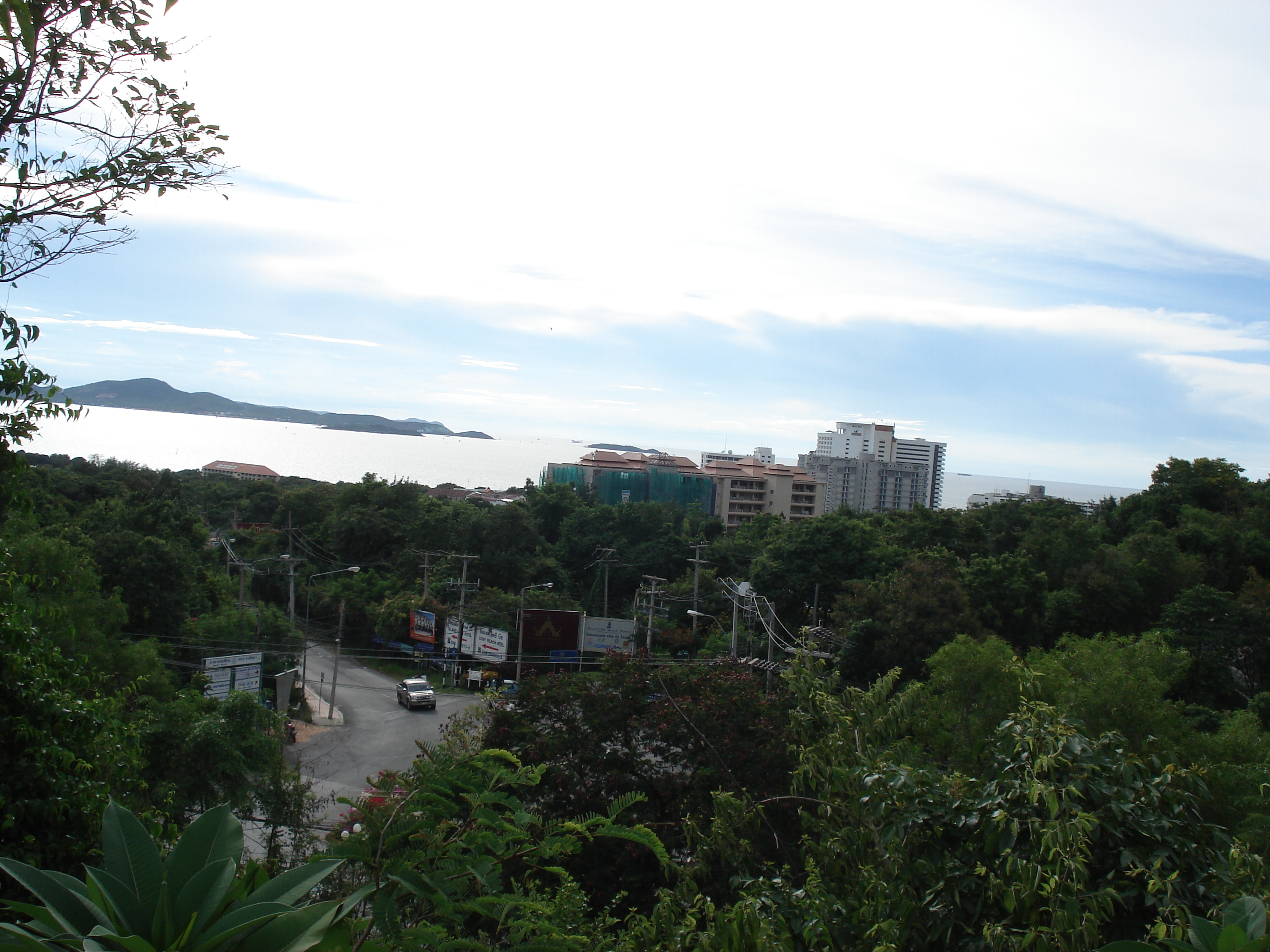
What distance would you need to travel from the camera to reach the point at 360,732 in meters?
21.5

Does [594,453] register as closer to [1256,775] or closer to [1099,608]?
[1099,608]

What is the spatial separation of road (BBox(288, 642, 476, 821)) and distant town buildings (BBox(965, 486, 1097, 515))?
89.0ft

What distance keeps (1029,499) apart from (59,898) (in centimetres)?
4603

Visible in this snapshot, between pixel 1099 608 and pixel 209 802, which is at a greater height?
pixel 1099 608

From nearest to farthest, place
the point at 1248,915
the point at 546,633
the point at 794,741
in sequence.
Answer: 1. the point at 1248,915
2. the point at 794,741
3. the point at 546,633

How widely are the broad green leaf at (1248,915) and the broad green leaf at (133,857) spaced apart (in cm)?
294

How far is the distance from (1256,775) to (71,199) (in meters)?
13.2

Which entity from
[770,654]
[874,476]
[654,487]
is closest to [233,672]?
[770,654]

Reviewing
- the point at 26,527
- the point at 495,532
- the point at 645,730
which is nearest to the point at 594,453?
the point at 495,532

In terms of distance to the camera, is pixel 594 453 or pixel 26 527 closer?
pixel 26 527

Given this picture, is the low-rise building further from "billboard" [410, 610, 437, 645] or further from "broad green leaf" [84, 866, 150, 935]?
"broad green leaf" [84, 866, 150, 935]

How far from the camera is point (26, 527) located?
573 inches

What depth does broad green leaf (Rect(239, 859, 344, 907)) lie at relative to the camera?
2227mm

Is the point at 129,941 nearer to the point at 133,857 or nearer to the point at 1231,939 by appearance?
the point at 133,857
